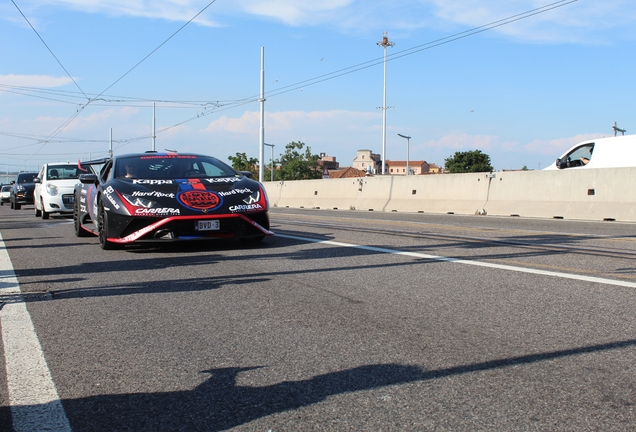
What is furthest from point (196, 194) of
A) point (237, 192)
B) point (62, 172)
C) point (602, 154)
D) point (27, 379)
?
point (602, 154)

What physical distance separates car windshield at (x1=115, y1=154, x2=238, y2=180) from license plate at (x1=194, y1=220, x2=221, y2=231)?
1150mm

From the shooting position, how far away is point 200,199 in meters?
8.32

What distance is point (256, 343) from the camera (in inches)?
153

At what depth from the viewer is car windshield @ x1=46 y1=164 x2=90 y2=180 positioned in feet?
60.7

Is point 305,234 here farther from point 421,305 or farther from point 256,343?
point 256,343

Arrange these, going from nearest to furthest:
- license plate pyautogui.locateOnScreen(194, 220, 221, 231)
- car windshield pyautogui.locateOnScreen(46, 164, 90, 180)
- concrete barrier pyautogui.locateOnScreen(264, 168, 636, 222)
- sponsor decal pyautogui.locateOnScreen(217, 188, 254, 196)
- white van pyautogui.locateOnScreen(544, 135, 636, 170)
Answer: license plate pyautogui.locateOnScreen(194, 220, 221, 231) → sponsor decal pyautogui.locateOnScreen(217, 188, 254, 196) → concrete barrier pyautogui.locateOnScreen(264, 168, 636, 222) → white van pyautogui.locateOnScreen(544, 135, 636, 170) → car windshield pyautogui.locateOnScreen(46, 164, 90, 180)

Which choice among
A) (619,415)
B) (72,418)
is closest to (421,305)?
(619,415)

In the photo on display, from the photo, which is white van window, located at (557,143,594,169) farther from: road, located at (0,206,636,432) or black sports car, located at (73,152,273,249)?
black sports car, located at (73,152,273,249)

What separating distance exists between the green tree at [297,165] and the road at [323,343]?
A: 392 feet

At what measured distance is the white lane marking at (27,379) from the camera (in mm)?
2746

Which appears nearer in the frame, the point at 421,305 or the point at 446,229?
the point at 421,305

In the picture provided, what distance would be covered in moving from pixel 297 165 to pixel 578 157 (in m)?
109

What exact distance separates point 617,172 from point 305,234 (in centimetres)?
791

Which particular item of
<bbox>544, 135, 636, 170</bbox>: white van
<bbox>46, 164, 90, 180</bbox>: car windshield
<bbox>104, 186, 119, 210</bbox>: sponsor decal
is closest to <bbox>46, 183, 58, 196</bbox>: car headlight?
<bbox>46, 164, 90, 180</bbox>: car windshield
